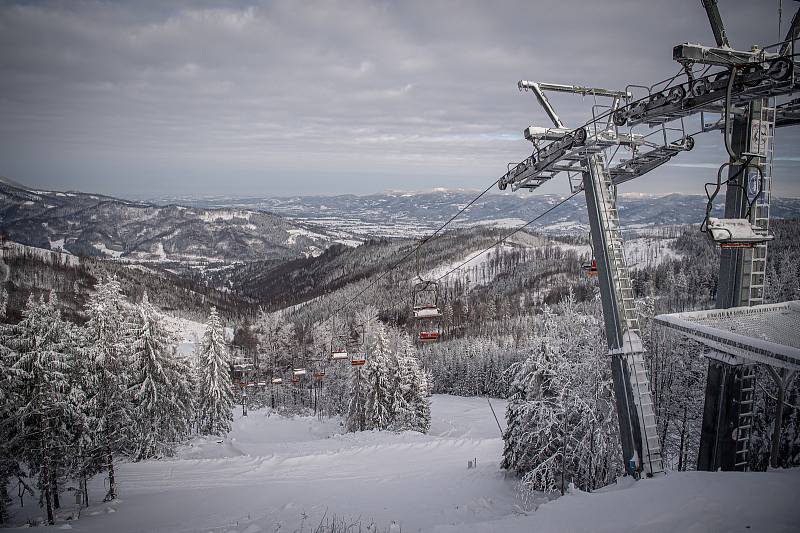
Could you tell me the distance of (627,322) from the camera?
25.7ft

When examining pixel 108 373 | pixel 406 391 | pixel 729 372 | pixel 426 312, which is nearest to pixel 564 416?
pixel 426 312

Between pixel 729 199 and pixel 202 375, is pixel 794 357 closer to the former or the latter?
pixel 729 199

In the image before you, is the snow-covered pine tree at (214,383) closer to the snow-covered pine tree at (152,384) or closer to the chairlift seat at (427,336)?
the snow-covered pine tree at (152,384)

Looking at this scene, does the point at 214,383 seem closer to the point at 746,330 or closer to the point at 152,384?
the point at 152,384

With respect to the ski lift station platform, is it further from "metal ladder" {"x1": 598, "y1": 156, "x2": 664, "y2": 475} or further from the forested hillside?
the forested hillside

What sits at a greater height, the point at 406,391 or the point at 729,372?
the point at 729,372

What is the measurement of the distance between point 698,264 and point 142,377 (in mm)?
129861

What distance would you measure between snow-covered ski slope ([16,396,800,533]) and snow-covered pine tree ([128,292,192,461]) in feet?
4.08


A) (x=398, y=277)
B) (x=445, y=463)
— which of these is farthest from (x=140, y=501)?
(x=398, y=277)

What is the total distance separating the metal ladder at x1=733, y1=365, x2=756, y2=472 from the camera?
6.91 m

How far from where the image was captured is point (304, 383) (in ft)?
193

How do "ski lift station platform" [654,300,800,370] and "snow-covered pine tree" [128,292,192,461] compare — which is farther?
"snow-covered pine tree" [128,292,192,461]

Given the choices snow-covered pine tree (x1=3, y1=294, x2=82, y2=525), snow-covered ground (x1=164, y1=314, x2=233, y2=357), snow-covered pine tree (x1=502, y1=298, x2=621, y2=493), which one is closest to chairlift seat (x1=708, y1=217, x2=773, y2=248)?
snow-covered pine tree (x1=502, y1=298, x2=621, y2=493)

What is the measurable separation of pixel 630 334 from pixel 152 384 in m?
21.4
